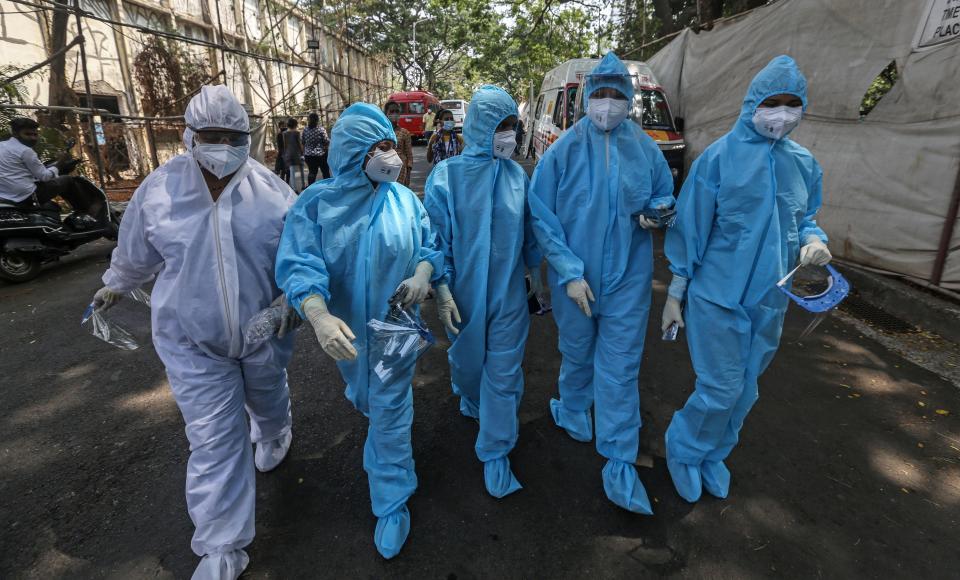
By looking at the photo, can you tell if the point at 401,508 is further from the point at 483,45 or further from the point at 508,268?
the point at 483,45

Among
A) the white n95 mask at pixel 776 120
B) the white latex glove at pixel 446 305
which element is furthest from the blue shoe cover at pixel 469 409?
the white n95 mask at pixel 776 120

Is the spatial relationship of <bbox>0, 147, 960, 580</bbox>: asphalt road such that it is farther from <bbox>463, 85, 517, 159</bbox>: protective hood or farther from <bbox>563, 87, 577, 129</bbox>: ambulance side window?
<bbox>563, 87, 577, 129</bbox>: ambulance side window

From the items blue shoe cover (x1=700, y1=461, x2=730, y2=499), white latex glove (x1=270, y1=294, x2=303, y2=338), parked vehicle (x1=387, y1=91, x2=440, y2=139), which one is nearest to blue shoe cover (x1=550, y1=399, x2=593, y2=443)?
blue shoe cover (x1=700, y1=461, x2=730, y2=499)

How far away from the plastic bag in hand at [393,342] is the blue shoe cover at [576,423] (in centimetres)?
123

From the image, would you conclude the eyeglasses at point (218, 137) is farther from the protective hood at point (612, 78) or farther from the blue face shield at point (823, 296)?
the blue face shield at point (823, 296)

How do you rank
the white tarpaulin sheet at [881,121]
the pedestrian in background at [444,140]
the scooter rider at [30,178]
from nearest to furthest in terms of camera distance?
the white tarpaulin sheet at [881,121] → the scooter rider at [30,178] → the pedestrian in background at [444,140]

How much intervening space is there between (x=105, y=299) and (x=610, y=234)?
2.22 metres

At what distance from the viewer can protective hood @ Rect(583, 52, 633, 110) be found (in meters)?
2.29

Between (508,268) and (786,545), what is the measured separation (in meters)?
1.69

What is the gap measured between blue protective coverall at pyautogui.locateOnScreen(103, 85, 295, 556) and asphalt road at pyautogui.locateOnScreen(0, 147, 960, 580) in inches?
15.4

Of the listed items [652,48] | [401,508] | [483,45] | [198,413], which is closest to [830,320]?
[401,508]

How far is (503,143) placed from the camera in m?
2.22

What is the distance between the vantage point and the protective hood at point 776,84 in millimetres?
2041

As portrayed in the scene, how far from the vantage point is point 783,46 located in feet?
19.8
